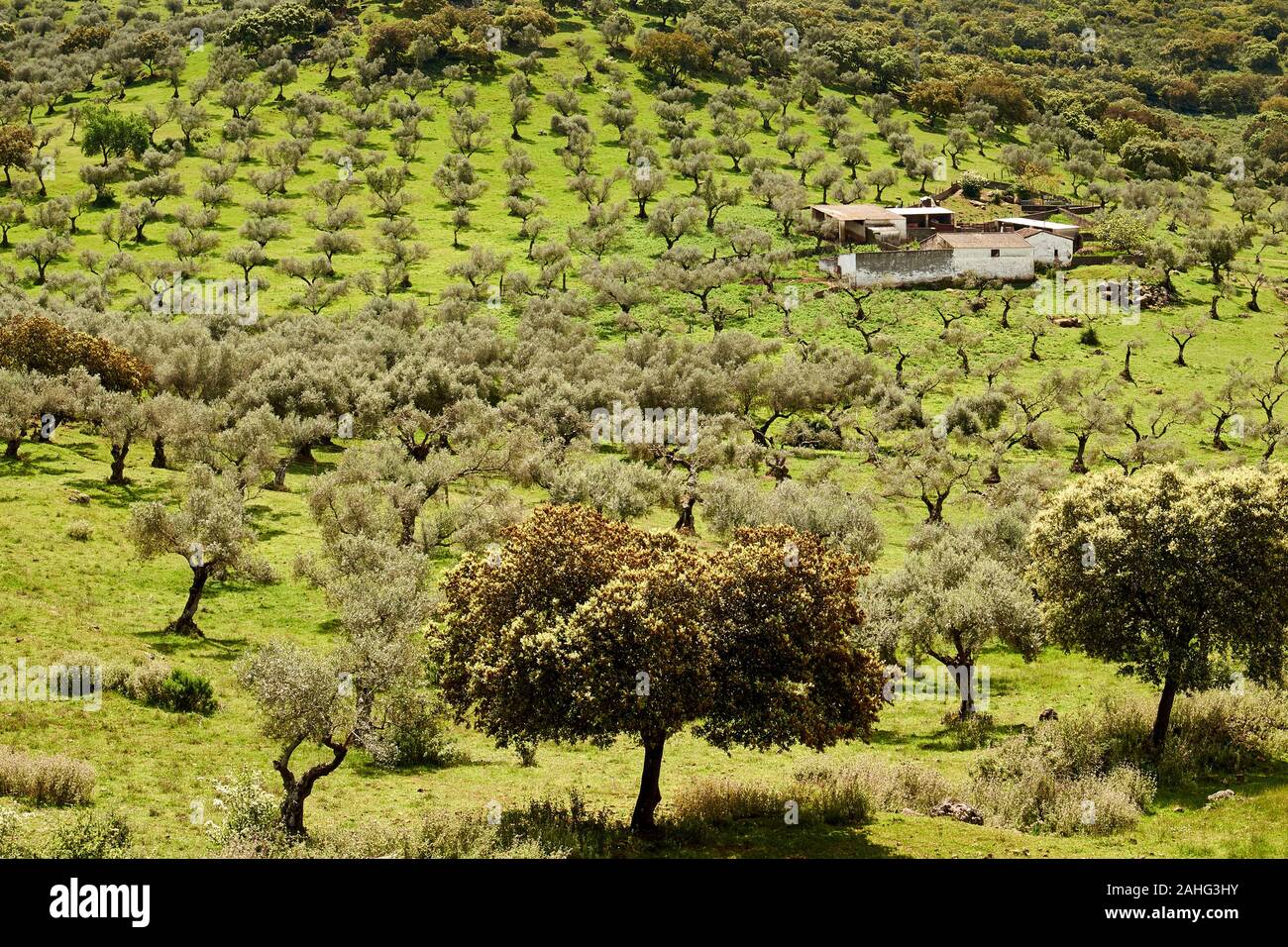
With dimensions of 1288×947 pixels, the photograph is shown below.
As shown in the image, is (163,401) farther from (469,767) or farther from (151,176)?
(151,176)

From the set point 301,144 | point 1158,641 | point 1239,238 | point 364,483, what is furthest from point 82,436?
point 1239,238

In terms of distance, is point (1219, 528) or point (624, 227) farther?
point (624, 227)

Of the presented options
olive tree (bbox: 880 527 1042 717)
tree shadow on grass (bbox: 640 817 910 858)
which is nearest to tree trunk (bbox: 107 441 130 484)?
olive tree (bbox: 880 527 1042 717)

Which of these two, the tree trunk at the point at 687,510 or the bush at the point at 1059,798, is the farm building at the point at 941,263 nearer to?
the tree trunk at the point at 687,510

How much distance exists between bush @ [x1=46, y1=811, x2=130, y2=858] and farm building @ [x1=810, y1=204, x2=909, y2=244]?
115656mm

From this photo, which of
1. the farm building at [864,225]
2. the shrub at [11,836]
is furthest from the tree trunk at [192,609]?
the farm building at [864,225]

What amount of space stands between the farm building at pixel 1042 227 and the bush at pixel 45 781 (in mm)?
123797

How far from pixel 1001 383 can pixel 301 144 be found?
102 metres

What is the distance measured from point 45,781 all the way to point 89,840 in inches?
272

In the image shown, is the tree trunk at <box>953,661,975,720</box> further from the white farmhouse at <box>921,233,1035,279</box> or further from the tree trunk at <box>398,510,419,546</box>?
the white farmhouse at <box>921,233,1035,279</box>

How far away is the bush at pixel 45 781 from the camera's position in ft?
97.2

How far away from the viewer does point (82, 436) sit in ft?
247

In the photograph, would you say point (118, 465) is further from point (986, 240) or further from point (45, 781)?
point (986, 240)

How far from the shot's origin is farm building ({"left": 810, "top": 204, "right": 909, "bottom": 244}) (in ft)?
424
